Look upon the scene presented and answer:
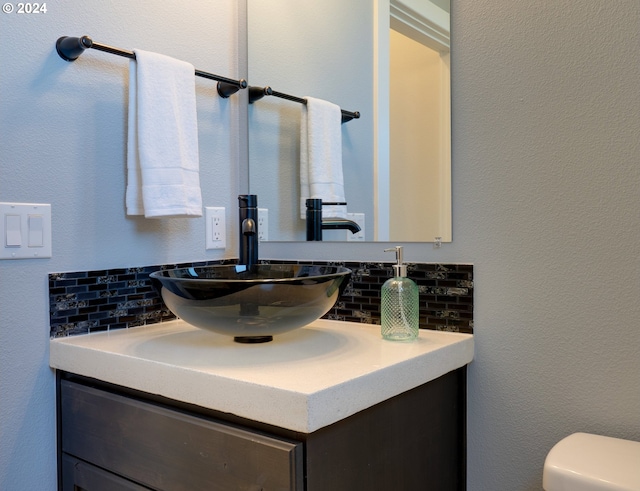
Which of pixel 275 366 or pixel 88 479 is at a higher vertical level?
pixel 275 366

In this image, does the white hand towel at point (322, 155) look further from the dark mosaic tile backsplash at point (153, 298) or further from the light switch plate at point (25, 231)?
the light switch plate at point (25, 231)

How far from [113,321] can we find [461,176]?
85cm

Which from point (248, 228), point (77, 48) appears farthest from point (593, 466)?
point (77, 48)

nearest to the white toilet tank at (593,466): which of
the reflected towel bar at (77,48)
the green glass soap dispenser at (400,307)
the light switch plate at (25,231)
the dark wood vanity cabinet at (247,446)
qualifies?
the dark wood vanity cabinet at (247,446)

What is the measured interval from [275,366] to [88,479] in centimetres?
50

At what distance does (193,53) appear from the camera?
1.44 metres

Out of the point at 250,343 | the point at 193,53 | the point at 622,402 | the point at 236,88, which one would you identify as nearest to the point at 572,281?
the point at 622,402

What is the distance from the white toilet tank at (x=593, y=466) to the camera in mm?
819

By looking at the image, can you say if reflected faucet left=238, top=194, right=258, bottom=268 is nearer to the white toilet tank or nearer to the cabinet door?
the cabinet door

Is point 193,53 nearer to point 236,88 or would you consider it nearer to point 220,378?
point 236,88

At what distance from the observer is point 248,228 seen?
129 centimetres

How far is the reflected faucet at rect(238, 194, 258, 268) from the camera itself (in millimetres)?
1302

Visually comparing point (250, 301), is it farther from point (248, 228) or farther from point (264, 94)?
point (264, 94)

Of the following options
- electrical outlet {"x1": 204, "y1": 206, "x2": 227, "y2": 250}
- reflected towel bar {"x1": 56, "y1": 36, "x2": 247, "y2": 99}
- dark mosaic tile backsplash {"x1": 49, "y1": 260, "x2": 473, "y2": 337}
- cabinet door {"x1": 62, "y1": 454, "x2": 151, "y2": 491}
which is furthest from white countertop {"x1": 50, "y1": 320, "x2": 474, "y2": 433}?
reflected towel bar {"x1": 56, "y1": 36, "x2": 247, "y2": 99}
